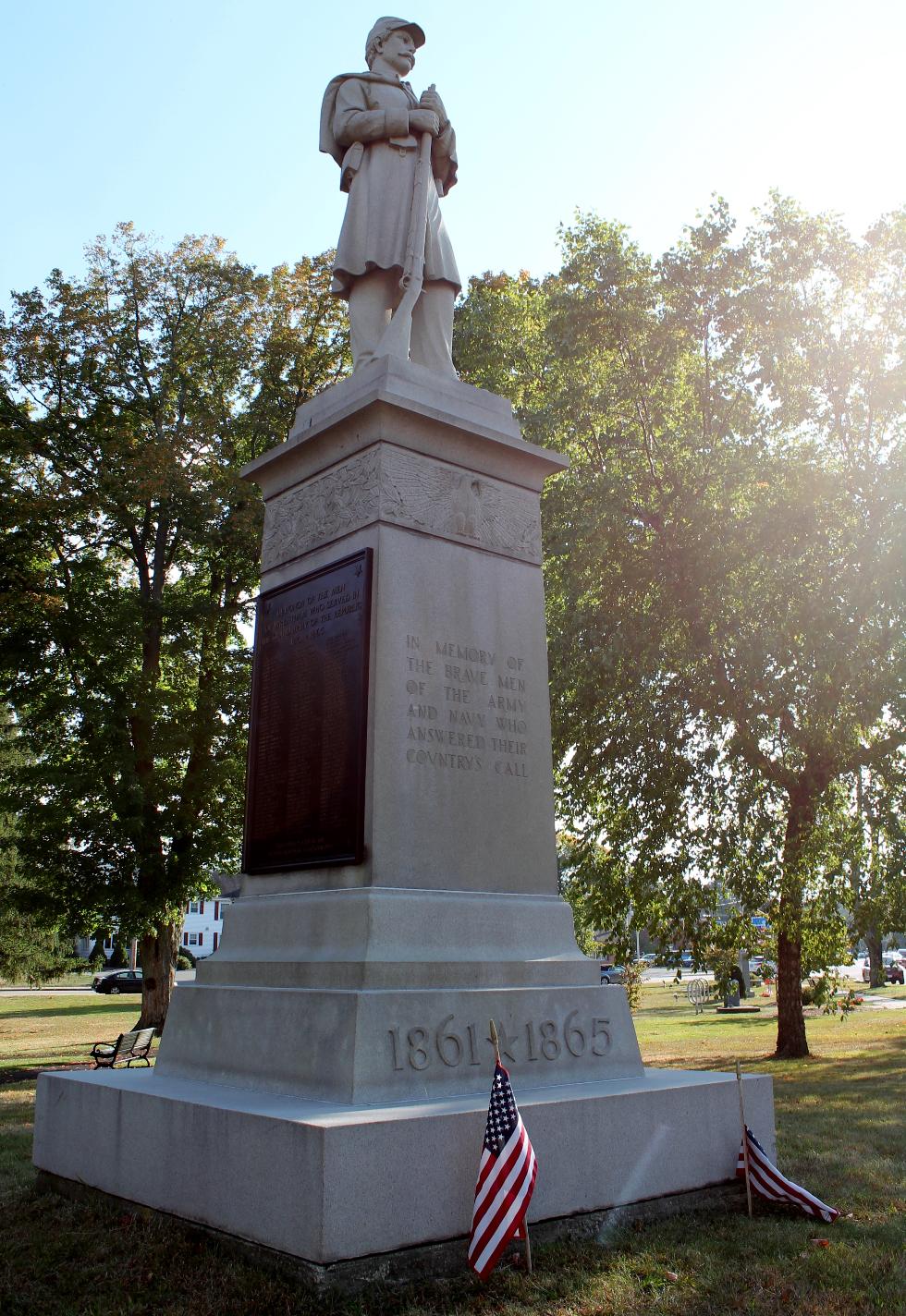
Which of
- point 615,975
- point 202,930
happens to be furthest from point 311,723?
point 202,930

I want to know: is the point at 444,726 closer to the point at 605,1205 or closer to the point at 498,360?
the point at 605,1205

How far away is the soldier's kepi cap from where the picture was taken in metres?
8.82

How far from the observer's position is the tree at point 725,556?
16.5 meters

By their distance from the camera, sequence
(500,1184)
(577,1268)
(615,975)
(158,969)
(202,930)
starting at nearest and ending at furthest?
(500,1184)
(577,1268)
(158,969)
(615,975)
(202,930)

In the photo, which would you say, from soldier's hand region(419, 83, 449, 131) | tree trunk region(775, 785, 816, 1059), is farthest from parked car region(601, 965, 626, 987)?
soldier's hand region(419, 83, 449, 131)

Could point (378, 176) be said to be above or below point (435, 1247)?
above

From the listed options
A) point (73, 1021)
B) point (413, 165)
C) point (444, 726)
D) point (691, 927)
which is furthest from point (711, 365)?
point (73, 1021)

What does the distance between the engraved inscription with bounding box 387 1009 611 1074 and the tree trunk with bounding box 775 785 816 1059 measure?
36.7 ft

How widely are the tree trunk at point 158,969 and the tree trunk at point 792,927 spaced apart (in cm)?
1176

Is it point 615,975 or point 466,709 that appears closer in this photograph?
point 466,709

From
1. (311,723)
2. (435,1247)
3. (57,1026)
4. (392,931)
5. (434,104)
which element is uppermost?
(434,104)

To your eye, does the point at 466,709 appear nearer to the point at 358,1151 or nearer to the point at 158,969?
the point at 358,1151

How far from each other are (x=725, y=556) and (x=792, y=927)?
5909mm

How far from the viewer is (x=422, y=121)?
8547 mm
